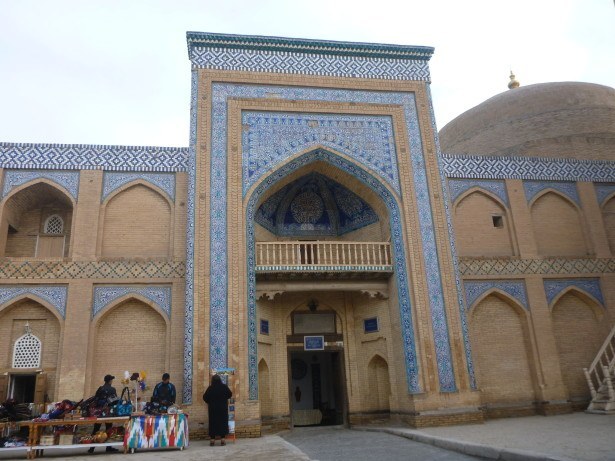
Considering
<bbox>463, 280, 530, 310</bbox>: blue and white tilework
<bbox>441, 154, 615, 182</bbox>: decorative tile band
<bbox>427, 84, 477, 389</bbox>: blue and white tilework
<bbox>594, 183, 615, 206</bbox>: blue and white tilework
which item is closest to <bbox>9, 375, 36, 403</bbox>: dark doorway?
<bbox>427, 84, 477, 389</bbox>: blue and white tilework

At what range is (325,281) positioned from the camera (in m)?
9.56

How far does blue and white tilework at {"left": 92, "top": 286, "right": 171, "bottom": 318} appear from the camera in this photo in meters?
8.84

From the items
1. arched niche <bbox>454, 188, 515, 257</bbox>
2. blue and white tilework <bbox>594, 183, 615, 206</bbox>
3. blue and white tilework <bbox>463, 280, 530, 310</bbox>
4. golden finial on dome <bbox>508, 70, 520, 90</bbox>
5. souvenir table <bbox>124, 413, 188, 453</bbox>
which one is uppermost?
golden finial on dome <bbox>508, 70, 520, 90</bbox>

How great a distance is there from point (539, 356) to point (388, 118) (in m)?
5.15

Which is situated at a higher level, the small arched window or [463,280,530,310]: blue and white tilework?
the small arched window

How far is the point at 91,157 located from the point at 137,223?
143 cm

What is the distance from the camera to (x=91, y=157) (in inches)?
375

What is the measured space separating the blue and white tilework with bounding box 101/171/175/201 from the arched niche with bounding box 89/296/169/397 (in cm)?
197

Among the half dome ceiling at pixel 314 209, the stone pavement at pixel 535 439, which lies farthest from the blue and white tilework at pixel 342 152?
the stone pavement at pixel 535 439

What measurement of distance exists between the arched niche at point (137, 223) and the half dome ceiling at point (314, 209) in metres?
1.96

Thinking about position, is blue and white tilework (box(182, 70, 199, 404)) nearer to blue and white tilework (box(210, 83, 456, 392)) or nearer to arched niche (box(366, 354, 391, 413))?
blue and white tilework (box(210, 83, 456, 392))

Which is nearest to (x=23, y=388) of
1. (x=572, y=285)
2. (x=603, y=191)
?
(x=572, y=285)

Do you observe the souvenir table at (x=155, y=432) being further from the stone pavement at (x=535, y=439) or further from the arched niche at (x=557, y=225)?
the arched niche at (x=557, y=225)

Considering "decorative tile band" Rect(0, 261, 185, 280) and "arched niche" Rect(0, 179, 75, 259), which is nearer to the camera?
"decorative tile band" Rect(0, 261, 185, 280)
